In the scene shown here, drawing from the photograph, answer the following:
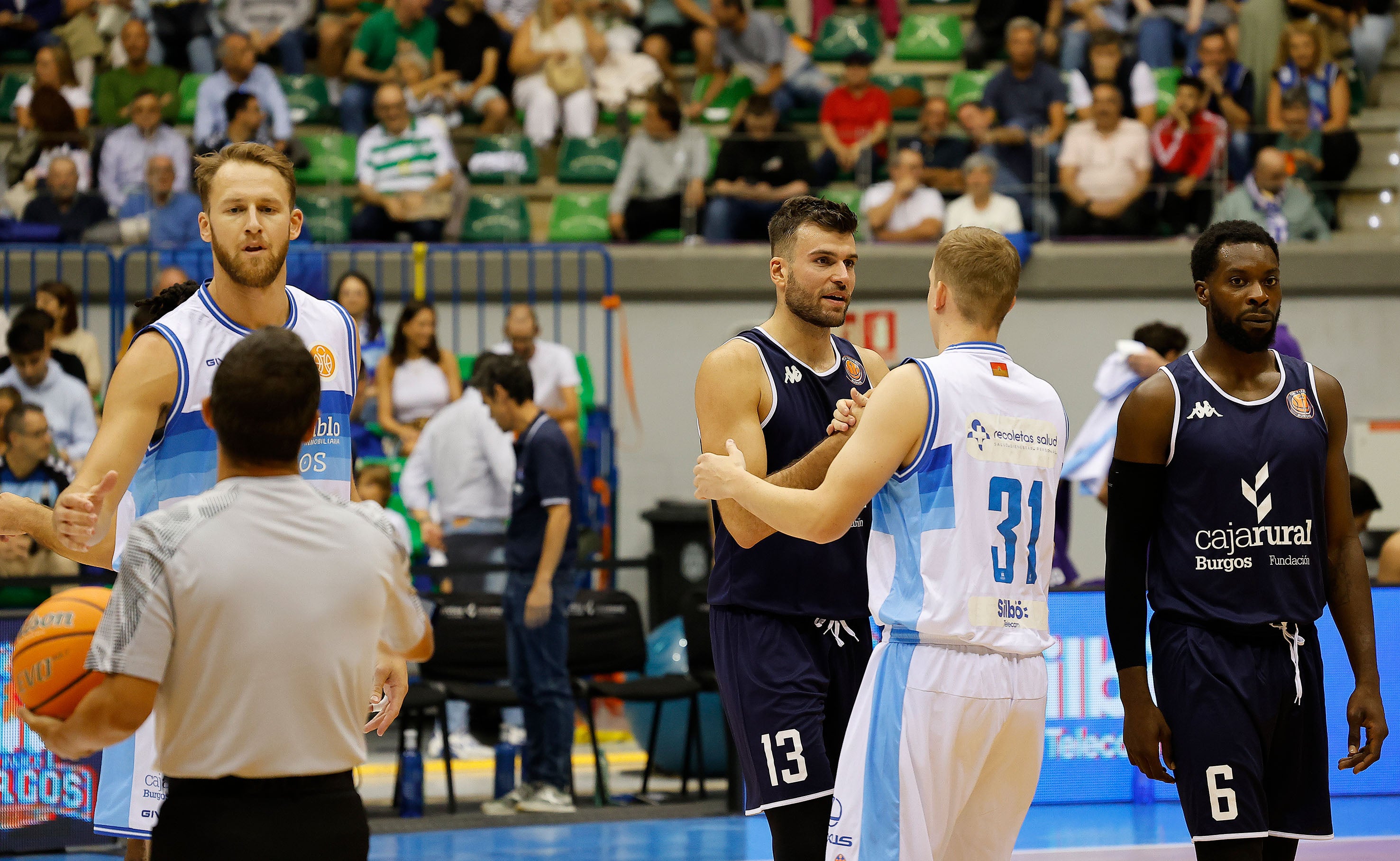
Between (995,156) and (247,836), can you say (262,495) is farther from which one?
(995,156)

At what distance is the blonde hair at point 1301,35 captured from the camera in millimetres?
13961

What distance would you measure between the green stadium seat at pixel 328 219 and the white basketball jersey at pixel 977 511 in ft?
32.0

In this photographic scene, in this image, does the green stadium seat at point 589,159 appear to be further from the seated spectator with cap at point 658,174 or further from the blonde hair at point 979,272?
the blonde hair at point 979,272

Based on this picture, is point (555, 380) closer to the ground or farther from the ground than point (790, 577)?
farther from the ground

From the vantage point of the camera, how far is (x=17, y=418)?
9648 millimetres

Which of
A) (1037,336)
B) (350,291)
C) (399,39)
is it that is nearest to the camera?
(350,291)

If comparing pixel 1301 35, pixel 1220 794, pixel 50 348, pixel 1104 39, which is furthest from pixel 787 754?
pixel 1301 35

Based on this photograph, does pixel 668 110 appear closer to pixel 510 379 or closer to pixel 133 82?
pixel 133 82

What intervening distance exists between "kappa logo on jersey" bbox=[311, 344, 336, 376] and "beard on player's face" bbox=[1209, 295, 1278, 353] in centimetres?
258

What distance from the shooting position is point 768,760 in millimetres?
4426

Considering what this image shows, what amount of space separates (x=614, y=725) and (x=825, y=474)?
762 centimetres

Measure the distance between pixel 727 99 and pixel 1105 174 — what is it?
360 centimetres

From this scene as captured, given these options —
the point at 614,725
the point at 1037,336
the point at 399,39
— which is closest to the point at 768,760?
the point at 614,725

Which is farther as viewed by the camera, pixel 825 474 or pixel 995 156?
pixel 995 156
